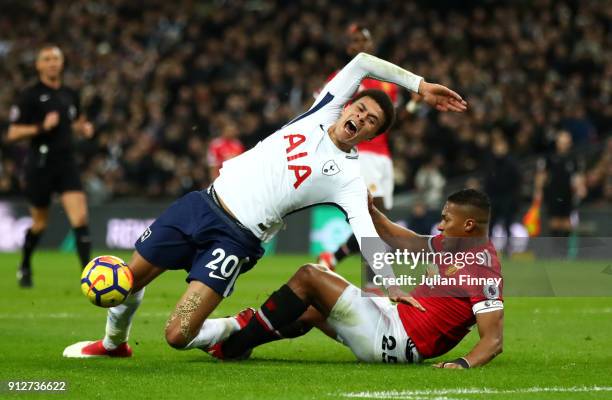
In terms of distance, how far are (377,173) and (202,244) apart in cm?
493

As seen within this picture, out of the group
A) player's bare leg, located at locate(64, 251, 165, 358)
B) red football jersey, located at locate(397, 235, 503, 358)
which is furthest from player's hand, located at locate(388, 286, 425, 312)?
player's bare leg, located at locate(64, 251, 165, 358)

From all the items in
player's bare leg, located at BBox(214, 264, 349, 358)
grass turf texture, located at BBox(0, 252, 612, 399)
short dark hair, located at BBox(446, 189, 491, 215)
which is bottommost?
grass turf texture, located at BBox(0, 252, 612, 399)

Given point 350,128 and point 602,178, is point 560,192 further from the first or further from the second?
point 350,128

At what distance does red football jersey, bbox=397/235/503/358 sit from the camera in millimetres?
6832

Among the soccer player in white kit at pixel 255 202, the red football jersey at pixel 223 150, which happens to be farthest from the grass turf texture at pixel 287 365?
the red football jersey at pixel 223 150

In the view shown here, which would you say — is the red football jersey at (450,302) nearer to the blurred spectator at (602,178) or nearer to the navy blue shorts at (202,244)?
the navy blue shorts at (202,244)

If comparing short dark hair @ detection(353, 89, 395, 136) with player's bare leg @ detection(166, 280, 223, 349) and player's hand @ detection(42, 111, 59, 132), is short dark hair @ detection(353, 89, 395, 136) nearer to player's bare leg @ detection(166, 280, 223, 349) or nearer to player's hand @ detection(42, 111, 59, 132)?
player's bare leg @ detection(166, 280, 223, 349)

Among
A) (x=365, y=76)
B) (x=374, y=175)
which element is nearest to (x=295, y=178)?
(x=365, y=76)

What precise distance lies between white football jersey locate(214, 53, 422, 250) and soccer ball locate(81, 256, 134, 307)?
82 cm

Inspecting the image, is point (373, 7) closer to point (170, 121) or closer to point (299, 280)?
point (170, 121)

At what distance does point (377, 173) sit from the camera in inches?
472

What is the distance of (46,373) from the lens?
6703mm

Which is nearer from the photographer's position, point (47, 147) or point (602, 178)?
point (47, 147)

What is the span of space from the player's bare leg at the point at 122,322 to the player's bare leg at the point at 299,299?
2.57 feet
